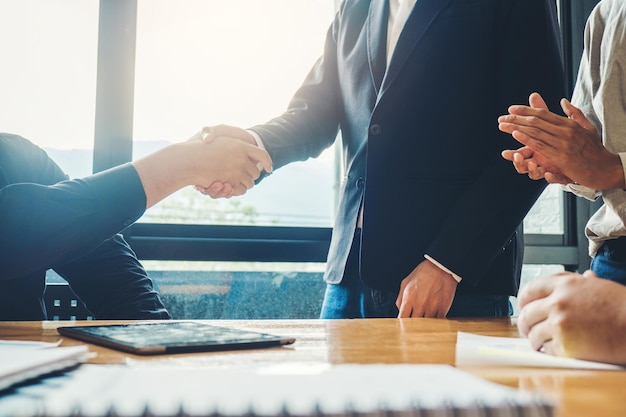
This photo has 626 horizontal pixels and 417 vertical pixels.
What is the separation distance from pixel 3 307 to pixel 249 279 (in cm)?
112

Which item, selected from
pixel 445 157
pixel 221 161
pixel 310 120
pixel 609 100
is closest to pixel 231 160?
pixel 221 161

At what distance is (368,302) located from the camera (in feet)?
4.58

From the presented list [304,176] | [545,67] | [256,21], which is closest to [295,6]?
[256,21]

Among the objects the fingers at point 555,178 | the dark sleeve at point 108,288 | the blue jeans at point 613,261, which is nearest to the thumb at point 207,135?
the dark sleeve at point 108,288

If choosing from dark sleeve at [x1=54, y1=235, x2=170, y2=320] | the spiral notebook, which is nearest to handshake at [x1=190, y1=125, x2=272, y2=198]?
dark sleeve at [x1=54, y1=235, x2=170, y2=320]

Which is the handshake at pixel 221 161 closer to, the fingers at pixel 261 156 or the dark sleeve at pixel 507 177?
the fingers at pixel 261 156

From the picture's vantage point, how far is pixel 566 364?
0.59 meters

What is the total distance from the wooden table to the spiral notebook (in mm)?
49

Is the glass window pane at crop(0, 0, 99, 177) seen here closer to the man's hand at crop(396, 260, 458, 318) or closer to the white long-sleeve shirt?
the man's hand at crop(396, 260, 458, 318)

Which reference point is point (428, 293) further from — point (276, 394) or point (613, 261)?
point (276, 394)

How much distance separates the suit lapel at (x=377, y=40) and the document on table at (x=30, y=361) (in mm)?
1078

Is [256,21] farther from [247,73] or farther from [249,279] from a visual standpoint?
[249,279]

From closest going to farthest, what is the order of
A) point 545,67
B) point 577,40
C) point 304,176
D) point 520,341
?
point 520,341, point 545,67, point 304,176, point 577,40

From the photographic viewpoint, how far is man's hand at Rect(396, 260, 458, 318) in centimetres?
122
